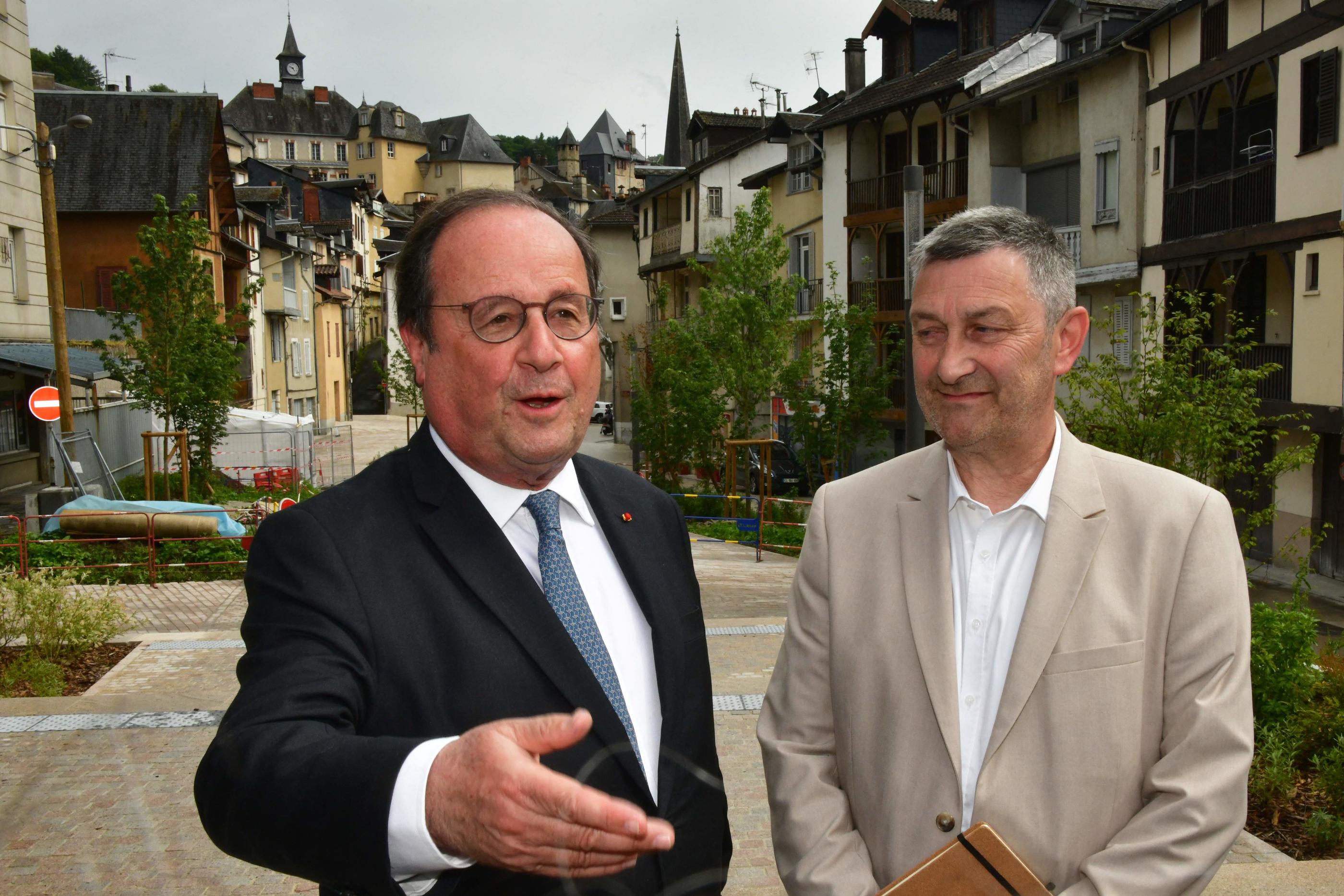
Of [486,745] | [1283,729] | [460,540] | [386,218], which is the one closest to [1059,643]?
[460,540]

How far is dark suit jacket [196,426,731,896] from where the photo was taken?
161 centimetres

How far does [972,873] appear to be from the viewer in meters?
2.11

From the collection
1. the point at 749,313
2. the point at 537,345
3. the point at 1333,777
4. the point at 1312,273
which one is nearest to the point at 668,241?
the point at 749,313

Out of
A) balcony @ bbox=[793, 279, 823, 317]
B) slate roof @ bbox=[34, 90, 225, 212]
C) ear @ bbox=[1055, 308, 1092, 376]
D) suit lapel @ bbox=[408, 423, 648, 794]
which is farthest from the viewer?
balcony @ bbox=[793, 279, 823, 317]

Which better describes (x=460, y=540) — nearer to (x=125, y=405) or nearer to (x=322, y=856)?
(x=322, y=856)

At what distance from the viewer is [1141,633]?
243cm

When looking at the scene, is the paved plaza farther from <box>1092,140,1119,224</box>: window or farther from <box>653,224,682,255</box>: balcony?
<box>653,224,682,255</box>: balcony

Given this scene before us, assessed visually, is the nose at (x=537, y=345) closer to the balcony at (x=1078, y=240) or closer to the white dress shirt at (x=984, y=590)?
the white dress shirt at (x=984, y=590)

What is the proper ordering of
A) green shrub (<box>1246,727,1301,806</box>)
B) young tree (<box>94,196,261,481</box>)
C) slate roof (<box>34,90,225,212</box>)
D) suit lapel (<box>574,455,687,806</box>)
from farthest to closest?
1. slate roof (<box>34,90,225,212</box>)
2. young tree (<box>94,196,261,481</box>)
3. green shrub (<box>1246,727,1301,806</box>)
4. suit lapel (<box>574,455,687,806</box>)

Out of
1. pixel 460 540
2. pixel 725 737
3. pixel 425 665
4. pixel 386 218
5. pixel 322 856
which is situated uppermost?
pixel 386 218

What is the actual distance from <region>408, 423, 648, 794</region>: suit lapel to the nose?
273 millimetres

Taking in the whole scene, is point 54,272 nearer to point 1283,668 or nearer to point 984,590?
point 1283,668

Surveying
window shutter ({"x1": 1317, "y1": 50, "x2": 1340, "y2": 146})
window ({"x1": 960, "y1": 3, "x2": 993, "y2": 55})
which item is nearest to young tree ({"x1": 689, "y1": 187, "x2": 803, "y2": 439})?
window ({"x1": 960, "y1": 3, "x2": 993, "y2": 55})

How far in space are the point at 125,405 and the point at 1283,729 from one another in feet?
103
